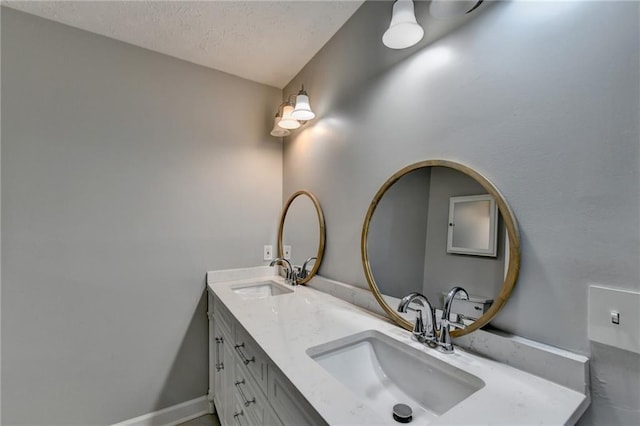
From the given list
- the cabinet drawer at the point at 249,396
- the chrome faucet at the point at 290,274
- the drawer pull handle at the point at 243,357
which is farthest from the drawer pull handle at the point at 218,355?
the chrome faucet at the point at 290,274

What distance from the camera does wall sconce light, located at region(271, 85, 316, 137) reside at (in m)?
1.60

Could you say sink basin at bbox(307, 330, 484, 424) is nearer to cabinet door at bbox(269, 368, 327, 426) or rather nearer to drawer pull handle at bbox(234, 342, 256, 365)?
cabinet door at bbox(269, 368, 327, 426)

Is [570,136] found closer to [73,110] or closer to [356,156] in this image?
[356,156]

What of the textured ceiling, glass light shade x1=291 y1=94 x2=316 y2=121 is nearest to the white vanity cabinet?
glass light shade x1=291 y1=94 x2=316 y2=121

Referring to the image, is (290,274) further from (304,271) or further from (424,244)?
(424,244)

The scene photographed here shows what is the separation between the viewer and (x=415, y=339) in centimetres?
96

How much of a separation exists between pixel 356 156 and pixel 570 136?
871 millimetres

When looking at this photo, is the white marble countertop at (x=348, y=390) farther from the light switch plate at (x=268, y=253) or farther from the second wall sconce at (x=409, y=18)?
the second wall sconce at (x=409, y=18)

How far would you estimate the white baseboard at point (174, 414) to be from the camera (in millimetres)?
1673

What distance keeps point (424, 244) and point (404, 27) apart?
0.81 m

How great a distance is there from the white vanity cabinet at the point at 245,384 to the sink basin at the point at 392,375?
6.3 inches

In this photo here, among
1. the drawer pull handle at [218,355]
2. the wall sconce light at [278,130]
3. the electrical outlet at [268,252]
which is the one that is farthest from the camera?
the electrical outlet at [268,252]

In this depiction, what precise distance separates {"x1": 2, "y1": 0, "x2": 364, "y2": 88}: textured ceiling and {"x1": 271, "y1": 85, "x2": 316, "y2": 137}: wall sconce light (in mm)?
315

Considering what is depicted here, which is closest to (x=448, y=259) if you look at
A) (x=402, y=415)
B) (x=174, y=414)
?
(x=402, y=415)
